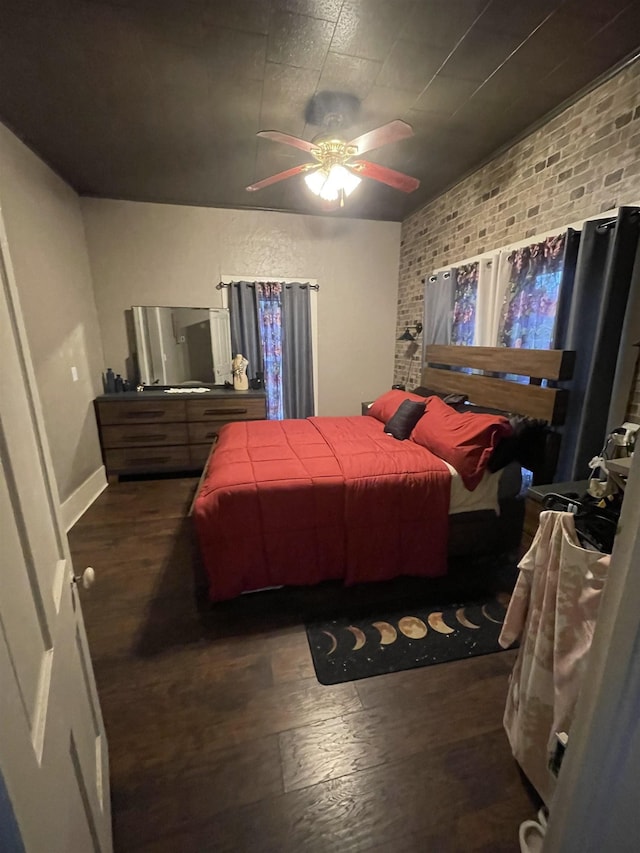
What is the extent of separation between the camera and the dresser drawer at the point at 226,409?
3.62m

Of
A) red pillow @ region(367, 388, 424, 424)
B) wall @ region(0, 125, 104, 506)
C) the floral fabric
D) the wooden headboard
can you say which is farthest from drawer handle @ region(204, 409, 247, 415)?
the floral fabric

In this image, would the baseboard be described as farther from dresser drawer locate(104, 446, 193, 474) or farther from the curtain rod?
the curtain rod

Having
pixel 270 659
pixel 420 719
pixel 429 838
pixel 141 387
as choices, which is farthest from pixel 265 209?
pixel 429 838

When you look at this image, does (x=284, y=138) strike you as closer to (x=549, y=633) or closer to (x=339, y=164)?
(x=339, y=164)

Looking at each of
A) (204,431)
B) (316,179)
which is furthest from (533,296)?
(204,431)

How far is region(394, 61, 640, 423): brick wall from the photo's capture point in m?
1.84

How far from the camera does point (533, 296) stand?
241 centimetres

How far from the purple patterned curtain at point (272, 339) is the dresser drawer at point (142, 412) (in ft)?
3.28

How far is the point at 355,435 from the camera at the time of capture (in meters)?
2.74

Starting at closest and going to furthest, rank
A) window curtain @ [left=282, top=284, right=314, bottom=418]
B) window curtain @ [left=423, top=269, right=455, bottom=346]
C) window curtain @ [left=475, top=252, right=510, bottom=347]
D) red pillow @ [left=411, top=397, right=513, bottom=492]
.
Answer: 1. red pillow @ [left=411, top=397, right=513, bottom=492]
2. window curtain @ [left=475, top=252, right=510, bottom=347]
3. window curtain @ [left=423, top=269, right=455, bottom=346]
4. window curtain @ [left=282, top=284, right=314, bottom=418]

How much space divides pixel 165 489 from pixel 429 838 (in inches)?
120

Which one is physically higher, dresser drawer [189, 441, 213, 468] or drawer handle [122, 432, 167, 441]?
→ drawer handle [122, 432, 167, 441]

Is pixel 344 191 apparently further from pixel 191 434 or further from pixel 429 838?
pixel 429 838

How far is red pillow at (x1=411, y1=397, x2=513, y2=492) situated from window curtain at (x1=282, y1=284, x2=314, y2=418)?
7.03ft
